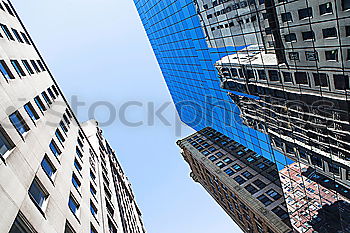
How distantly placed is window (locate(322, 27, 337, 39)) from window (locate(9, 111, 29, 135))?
20440mm

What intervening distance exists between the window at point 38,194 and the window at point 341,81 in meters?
20.2

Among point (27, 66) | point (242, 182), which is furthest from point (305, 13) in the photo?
point (242, 182)

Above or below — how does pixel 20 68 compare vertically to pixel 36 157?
above

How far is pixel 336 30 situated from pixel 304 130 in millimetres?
9624

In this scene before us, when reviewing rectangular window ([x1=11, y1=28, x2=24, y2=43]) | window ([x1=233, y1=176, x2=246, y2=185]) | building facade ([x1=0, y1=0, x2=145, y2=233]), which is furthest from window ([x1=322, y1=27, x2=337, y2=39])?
window ([x1=233, y1=176, x2=246, y2=185])

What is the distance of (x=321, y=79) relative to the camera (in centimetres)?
2009

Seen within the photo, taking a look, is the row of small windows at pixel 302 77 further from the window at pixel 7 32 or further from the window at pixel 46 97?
the window at pixel 7 32

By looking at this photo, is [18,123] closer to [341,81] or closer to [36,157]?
[36,157]

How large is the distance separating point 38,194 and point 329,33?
67.9 feet

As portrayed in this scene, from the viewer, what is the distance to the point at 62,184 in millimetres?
20719

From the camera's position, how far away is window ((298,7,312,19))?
18916 mm

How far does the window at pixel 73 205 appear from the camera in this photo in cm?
2039

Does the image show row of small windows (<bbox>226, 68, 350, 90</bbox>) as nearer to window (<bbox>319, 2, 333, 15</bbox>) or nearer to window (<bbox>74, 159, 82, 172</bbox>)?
Answer: window (<bbox>319, 2, 333, 15</bbox>)

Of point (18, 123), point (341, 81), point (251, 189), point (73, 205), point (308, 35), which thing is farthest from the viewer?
point (251, 189)
